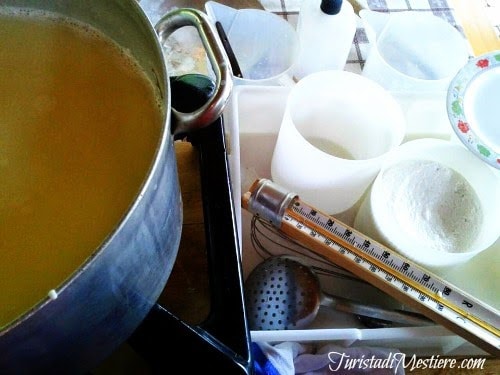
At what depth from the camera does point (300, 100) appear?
0.65 meters

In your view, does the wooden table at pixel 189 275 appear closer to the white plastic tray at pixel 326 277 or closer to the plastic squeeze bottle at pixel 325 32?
the white plastic tray at pixel 326 277

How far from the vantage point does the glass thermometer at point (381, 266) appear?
1.75 ft

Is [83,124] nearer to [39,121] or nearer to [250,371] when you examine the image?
[39,121]

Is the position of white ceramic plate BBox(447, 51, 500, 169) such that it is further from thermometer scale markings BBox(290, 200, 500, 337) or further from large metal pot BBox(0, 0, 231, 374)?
large metal pot BBox(0, 0, 231, 374)

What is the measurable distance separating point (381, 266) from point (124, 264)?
0.32m

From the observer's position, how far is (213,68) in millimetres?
389

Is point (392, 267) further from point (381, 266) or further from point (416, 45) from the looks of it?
point (416, 45)

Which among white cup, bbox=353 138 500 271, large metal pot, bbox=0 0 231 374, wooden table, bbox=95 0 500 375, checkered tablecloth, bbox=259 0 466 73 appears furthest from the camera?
checkered tablecloth, bbox=259 0 466 73

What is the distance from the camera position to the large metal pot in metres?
0.28

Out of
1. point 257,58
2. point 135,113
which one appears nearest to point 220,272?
point 135,113

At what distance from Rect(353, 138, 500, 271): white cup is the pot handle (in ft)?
0.91

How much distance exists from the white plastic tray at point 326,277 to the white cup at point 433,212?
0.04m

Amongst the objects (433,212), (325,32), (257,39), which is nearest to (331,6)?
(325,32)

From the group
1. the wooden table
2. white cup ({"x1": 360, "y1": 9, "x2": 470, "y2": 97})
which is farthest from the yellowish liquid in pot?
white cup ({"x1": 360, "y1": 9, "x2": 470, "y2": 97})
